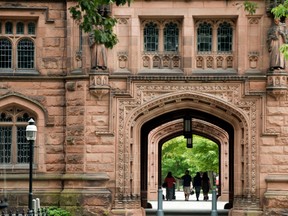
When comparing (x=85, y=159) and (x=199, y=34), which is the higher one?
(x=199, y=34)

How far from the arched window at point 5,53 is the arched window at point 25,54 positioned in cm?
27

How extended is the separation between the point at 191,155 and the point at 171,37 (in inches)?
1851

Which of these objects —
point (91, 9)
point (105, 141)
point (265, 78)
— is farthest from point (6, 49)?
point (91, 9)

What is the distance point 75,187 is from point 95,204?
831mm

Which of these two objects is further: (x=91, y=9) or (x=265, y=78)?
(x=265, y=78)

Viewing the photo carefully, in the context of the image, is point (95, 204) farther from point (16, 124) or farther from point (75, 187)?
point (16, 124)

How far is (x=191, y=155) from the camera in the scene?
74312 millimetres

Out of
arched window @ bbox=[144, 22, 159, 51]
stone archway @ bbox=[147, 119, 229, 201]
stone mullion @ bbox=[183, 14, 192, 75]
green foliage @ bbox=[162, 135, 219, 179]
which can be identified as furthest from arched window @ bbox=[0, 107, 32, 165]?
green foliage @ bbox=[162, 135, 219, 179]

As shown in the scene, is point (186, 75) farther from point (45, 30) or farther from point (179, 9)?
point (45, 30)

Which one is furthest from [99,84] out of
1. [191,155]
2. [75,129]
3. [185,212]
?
[191,155]

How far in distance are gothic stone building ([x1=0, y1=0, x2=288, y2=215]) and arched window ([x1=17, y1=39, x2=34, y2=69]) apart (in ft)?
0.10

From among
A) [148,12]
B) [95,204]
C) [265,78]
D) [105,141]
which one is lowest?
[95,204]

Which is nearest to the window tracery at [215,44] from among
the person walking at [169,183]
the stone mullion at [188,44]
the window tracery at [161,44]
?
the stone mullion at [188,44]

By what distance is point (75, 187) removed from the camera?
88.4 ft
